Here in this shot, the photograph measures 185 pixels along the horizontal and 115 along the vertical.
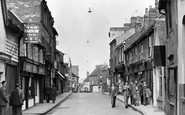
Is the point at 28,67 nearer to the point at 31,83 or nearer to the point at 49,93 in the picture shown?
the point at 31,83

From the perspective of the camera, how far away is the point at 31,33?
2133cm

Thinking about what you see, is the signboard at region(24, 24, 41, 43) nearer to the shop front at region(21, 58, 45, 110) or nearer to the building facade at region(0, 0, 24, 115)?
the building facade at region(0, 0, 24, 115)

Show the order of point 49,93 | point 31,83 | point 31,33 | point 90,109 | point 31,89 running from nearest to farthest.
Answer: point 31,33, point 90,109, point 31,89, point 31,83, point 49,93

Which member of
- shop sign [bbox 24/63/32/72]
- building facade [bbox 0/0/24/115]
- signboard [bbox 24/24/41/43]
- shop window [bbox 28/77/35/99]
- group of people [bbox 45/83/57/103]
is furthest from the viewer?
group of people [bbox 45/83/57/103]

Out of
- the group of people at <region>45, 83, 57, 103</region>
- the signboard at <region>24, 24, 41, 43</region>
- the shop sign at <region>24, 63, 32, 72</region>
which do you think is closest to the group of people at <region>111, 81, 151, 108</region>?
the shop sign at <region>24, 63, 32, 72</region>

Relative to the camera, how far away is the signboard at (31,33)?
21047 mm

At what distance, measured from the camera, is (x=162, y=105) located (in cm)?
2303

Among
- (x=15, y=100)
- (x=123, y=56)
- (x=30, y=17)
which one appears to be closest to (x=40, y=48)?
(x=30, y=17)

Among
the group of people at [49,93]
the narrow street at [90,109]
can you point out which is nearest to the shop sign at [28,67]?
the narrow street at [90,109]

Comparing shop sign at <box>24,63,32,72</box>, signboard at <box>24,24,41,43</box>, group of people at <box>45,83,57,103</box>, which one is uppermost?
signboard at <box>24,24,41,43</box>

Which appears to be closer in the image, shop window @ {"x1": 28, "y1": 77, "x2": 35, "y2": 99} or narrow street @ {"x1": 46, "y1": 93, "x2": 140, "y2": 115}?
narrow street @ {"x1": 46, "y1": 93, "x2": 140, "y2": 115}

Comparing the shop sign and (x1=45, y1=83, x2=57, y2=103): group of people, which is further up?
the shop sign

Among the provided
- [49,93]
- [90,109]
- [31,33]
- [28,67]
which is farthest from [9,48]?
[49,93]

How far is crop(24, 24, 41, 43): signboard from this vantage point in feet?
69.1
